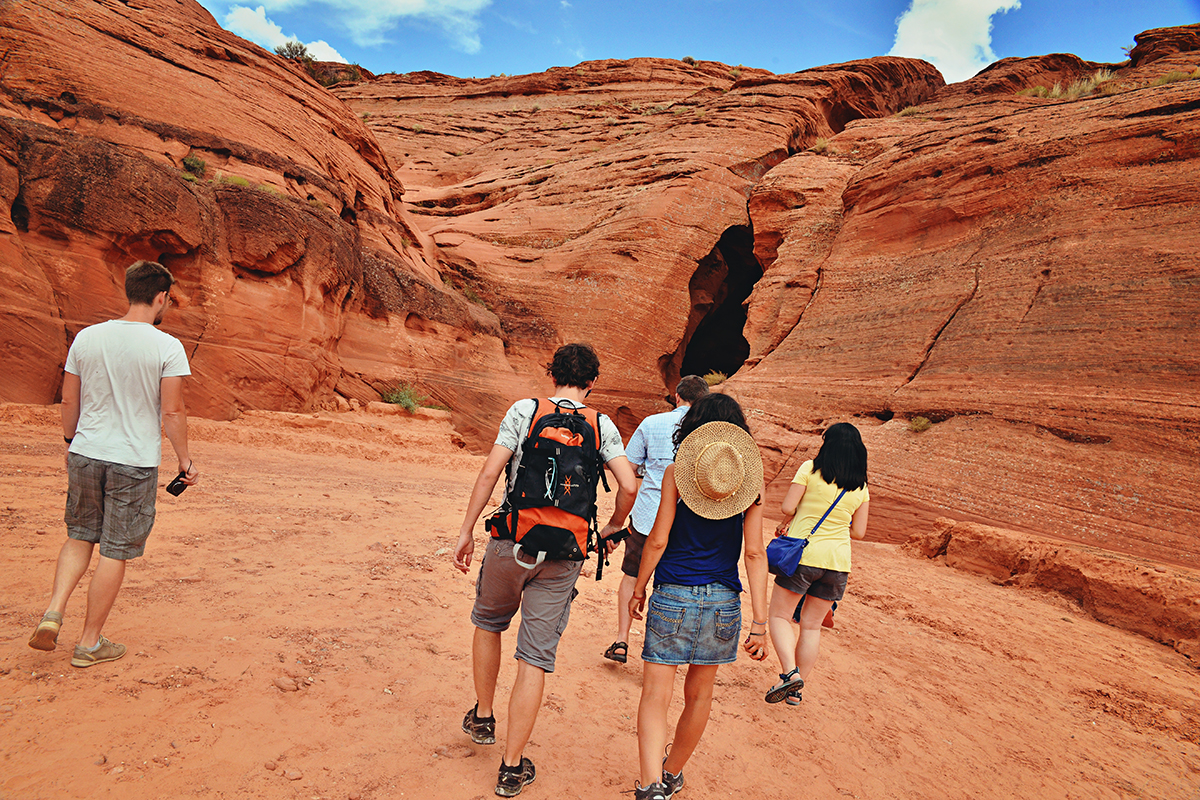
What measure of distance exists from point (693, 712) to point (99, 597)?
119 inches

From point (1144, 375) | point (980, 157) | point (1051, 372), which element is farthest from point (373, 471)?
point (980, 157)

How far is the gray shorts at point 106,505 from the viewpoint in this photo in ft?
10.5

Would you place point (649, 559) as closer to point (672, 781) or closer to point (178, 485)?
point (672, 781)

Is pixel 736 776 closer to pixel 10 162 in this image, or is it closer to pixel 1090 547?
pixel 1090 547

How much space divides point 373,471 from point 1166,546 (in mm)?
10618

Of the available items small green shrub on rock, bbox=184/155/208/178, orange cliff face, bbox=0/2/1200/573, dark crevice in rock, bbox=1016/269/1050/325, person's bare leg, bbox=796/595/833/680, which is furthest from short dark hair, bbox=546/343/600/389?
small green shrub on rock, bbox=184/155/208/178

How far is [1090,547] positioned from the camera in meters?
7.11

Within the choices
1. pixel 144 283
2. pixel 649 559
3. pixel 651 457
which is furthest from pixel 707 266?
pixel 649 559

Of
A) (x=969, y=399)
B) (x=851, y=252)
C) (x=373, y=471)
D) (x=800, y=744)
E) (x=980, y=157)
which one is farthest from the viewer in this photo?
(x=851, y=252)

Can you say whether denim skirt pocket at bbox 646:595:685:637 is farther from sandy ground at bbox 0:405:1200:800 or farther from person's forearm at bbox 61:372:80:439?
person's forearm at bbox 61:372:80:439

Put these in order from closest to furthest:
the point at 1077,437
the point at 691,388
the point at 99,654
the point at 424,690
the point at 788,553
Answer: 1. the point at 99,654
2. the point at 424,690
3. the point at 788,553
4. the point at 691,388
5. the point at 1077,437

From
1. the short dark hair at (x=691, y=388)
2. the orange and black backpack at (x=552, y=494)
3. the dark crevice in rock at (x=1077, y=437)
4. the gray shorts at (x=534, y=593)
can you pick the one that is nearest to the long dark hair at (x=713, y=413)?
the orange and black backpack at (x=552, y=494)

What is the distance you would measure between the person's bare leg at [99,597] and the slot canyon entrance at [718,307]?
1633cm

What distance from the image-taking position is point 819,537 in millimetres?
4113
